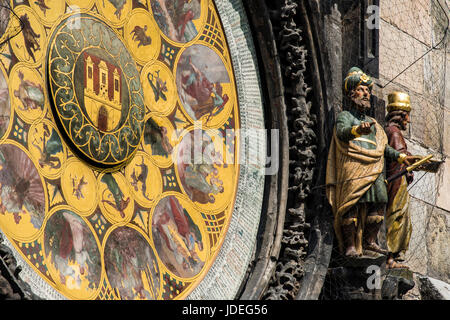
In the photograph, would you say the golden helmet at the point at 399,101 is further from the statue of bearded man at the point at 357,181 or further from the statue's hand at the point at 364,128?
the statue's hand at the point at 364,128

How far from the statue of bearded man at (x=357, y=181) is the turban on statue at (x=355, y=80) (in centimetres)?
9

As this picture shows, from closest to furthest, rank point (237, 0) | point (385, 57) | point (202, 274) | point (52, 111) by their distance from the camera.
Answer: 1. point (52, 111)
2. point (202, 274)
3. point (237, 0)
4. point (385, 57)

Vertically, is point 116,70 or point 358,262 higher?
point 116,70

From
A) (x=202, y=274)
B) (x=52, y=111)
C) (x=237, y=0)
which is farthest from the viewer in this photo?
(x=237, y=0)

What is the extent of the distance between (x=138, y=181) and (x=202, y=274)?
1.97 feet

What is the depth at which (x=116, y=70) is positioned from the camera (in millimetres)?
7547

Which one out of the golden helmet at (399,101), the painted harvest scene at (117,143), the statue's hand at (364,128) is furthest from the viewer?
the golden helmet at (399,101)

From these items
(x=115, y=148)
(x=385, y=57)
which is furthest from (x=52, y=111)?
(x=385, y=57)

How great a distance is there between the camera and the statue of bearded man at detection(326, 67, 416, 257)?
7.87 m

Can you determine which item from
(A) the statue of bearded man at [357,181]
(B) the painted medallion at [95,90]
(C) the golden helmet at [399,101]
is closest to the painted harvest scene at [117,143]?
(B) the painted medallion at [95,90]

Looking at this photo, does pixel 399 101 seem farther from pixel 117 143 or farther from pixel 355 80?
pixel 117 143

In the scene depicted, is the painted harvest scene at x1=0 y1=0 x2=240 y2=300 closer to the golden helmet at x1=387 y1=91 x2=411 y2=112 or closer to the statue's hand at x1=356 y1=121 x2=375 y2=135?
the statue's hand at x1=356 y1=121 x2=375 y2=135

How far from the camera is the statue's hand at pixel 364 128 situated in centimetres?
770

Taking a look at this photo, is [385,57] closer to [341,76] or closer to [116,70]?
[341,76]
